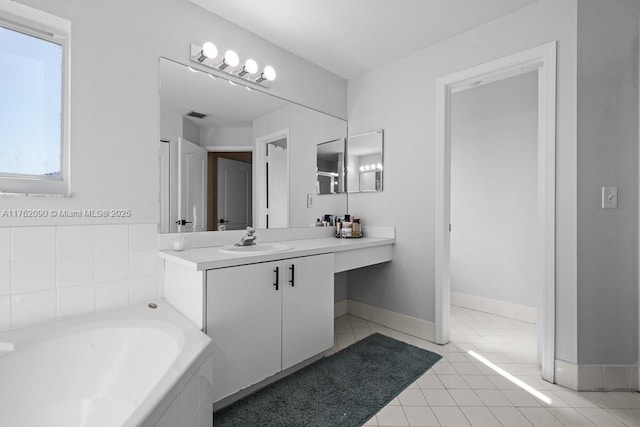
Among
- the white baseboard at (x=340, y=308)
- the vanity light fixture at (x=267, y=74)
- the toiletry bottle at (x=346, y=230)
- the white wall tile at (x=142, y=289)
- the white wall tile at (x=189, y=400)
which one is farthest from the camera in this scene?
the white baseboard at (x=340, y=308)

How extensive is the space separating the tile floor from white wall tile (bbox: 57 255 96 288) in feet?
5.05

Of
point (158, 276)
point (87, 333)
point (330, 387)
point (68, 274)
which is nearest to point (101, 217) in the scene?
point (68, 274)

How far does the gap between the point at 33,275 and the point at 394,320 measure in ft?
7.85

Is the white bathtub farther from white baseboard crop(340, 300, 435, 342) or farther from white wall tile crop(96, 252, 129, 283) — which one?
white baseboard crop(340, 300, 435, 342)

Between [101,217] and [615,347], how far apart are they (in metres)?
2.87

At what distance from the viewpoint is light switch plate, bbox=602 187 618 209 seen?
1.71 meters

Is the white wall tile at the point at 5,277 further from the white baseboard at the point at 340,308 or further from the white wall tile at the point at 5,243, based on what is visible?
the white baseboard at the point at 340,308

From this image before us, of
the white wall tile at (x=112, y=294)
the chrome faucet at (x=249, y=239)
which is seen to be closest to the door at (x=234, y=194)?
the chrome faucet at (x=249, y=239)

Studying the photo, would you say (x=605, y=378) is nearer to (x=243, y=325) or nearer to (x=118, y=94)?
(x=243, y=325)

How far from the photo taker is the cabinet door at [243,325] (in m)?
1.46

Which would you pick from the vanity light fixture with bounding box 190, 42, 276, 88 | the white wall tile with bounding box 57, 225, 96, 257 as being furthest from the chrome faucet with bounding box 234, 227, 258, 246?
the vanity light fixture with bounding box 190, 42, 276, 88

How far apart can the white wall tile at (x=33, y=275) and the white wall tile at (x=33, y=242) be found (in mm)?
26

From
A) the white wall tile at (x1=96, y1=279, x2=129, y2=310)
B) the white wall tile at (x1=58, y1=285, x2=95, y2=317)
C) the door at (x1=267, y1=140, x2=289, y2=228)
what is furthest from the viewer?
the door at (x1=267, y1=140, x2=289, y2=228)

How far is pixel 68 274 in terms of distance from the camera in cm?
145
